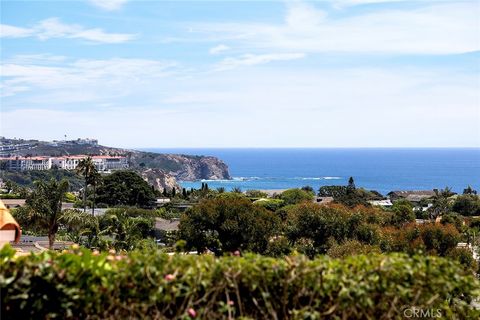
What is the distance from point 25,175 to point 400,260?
14672 centimetres

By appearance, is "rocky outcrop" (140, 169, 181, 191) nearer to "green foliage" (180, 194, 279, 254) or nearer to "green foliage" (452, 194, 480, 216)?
"green foliage" (452, 194, 480, 216)

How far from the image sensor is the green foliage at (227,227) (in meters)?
26.9

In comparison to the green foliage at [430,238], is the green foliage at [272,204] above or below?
below

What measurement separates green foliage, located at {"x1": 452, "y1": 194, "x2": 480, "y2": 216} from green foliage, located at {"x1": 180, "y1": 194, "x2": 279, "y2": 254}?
4320 centimetres

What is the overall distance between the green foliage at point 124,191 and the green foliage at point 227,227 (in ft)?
149

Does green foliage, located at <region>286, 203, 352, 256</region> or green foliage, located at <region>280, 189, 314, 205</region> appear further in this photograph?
green foliage, located at <region>280, 189, 314, 205</region>

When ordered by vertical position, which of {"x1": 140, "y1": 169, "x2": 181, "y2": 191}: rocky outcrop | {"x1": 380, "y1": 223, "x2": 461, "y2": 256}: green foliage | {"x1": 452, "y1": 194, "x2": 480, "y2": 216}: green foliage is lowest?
{"x1": 140, "y1": 169, "x2": 181, "y2": 191}: rocky outcrop

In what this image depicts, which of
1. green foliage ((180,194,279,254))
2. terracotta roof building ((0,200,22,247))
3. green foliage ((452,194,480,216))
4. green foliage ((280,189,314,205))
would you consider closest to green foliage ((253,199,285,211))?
green foliage ((280,189,314,205))

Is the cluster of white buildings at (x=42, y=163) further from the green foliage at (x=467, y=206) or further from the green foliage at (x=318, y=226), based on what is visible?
the green foliage at (x=318, y=226)

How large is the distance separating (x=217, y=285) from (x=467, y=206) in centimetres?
6576

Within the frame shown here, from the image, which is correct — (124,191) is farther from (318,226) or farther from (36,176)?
(36,176)

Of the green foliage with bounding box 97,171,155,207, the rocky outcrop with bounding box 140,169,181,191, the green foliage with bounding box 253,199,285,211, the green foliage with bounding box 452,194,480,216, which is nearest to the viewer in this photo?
the green foliage with bounding box 253,199,285,211

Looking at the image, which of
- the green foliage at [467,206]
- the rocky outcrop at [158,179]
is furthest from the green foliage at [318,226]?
the rocky outcrop at [158,179]

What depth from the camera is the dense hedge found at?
3.59m
